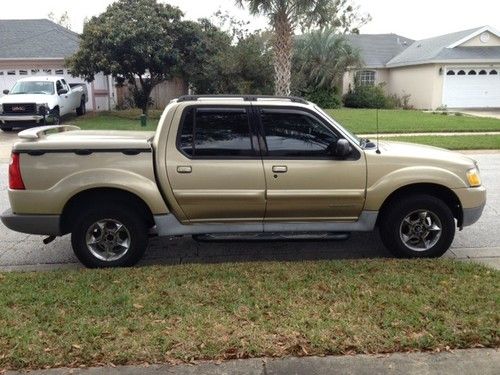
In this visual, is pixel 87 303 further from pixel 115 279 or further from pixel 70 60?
pixel 70 60

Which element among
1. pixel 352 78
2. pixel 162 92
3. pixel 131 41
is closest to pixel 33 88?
pixel 131 41

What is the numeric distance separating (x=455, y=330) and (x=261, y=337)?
143cm

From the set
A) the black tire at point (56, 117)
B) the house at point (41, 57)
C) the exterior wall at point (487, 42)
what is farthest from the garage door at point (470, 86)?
the black tire at point (56, 117)

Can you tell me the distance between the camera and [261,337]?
3.63 metres

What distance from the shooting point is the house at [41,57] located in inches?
963

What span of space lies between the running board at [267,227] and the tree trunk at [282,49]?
50.3ft

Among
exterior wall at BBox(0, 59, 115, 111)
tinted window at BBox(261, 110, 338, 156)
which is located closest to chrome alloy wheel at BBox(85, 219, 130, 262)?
tinted window at BBox(261, 110, 338, 156)

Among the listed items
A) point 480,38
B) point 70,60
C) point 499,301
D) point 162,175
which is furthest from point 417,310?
point 480,38

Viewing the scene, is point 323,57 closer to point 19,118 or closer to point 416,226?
point 19,118

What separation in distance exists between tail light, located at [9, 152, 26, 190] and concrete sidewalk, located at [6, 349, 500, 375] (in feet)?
7.31

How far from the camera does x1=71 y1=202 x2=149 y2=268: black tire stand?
508 centimetres

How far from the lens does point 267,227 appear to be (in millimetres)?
5285

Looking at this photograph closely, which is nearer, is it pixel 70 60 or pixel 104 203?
pixel 104 203

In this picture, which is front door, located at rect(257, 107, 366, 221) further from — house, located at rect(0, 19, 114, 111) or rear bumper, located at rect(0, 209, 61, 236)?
house, located at rect(0, 19, 114, 111)
